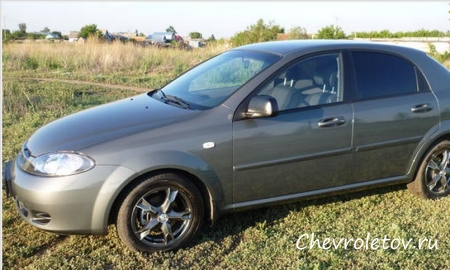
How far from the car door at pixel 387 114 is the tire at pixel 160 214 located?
1.56 m

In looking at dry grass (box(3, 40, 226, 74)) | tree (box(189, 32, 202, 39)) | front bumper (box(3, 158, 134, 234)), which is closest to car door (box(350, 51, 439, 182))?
front bumper (box(3, 158, 134, 234))

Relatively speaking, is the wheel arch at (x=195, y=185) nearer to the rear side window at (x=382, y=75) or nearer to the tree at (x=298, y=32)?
the rear side window at (x=382, y=75)

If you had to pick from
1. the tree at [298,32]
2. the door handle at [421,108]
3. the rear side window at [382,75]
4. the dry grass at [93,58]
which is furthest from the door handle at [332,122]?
the tree at [298,32]

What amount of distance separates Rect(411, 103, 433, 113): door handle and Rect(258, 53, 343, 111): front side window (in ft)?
2.57

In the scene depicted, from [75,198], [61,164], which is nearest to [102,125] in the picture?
[61,164]

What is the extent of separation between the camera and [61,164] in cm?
323

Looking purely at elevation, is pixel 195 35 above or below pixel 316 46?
above

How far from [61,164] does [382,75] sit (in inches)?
116

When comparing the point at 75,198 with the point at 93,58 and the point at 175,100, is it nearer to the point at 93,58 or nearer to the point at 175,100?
the point at 175,100

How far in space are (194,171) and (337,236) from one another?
1352mm

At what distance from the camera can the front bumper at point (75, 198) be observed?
10.4 feet

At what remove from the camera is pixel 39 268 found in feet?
10.5

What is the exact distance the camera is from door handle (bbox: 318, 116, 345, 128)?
12.5ft

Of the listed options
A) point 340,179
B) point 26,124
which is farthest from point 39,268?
point 26,124
